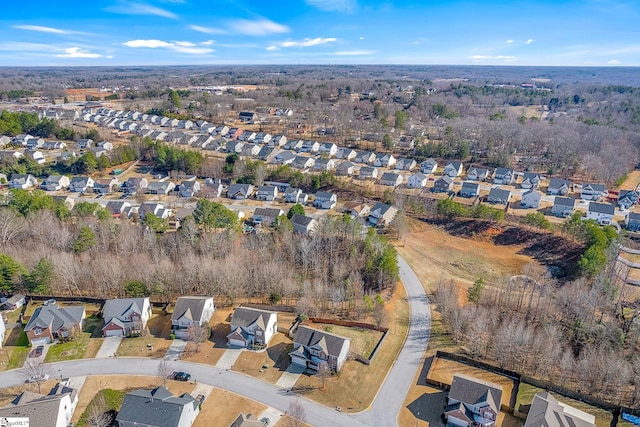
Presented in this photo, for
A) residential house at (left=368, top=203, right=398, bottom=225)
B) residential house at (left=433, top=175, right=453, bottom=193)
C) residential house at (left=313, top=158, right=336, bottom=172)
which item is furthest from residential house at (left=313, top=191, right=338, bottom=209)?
residential house at (left=433, top=175, right=453, bottom=193)

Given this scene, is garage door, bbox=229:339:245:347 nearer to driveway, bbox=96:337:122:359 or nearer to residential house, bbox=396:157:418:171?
driveway, bbox=96:337:122:359

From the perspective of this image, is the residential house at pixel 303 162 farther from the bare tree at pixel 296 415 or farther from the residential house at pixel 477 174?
the bare tree at pixel 296 415

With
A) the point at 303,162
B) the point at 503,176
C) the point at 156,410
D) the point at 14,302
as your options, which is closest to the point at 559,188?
the point at 503,176

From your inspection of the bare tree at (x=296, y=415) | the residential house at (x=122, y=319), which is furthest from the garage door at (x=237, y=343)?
the residential house at (x=122, y=319)

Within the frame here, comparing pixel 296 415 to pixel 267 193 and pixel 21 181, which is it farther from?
pixel 21 181

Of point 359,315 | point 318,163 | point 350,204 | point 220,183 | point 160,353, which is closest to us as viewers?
point 160,353

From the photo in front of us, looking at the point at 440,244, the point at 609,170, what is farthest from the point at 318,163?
the point at 609,170

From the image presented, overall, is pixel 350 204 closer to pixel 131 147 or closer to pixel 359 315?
pixel 359 315
